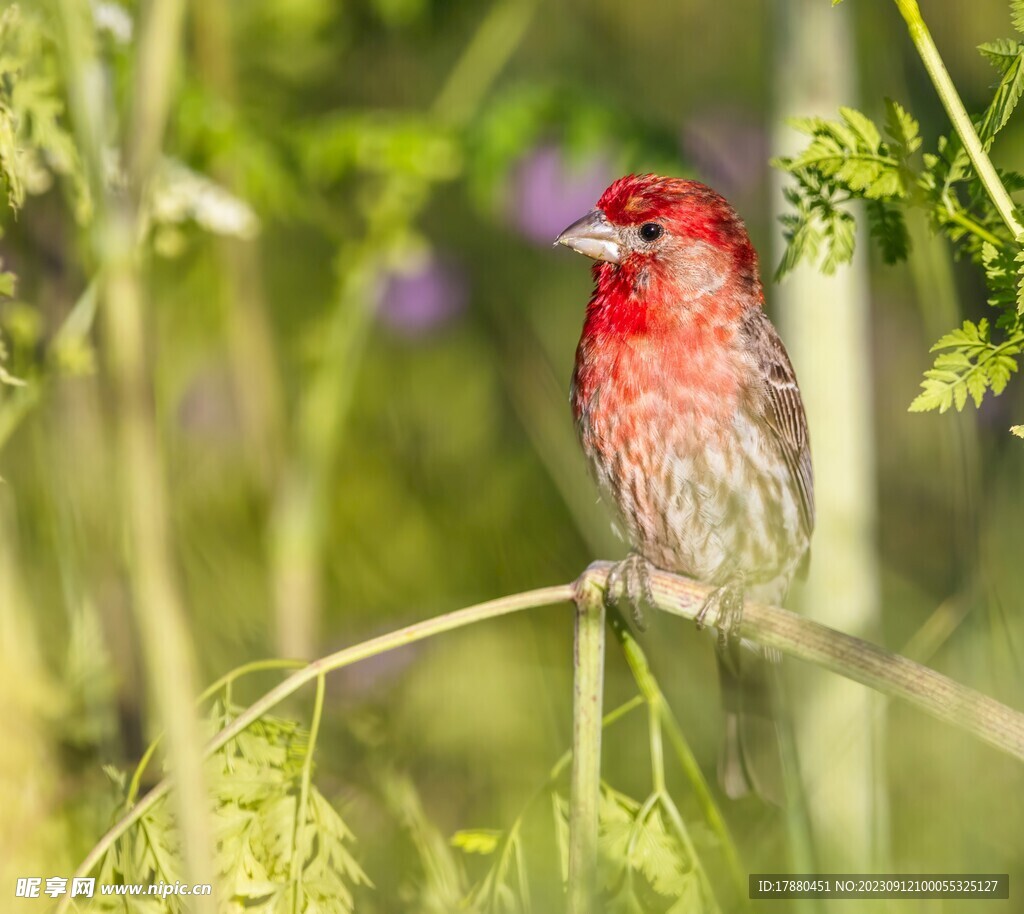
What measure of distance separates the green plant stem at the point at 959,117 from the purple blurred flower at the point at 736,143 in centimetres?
282

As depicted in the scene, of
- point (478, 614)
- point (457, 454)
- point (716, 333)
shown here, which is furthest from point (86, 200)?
point (457, 454)

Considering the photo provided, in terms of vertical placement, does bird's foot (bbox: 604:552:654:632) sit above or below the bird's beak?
below

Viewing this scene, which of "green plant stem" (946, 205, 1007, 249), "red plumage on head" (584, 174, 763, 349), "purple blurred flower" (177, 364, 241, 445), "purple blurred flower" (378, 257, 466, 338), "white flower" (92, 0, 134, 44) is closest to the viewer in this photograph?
"green plant stem" (946, 205, 1007, 249)

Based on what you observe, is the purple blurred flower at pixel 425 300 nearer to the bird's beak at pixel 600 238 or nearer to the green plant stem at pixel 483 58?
the green plant stem at pixel 483 58

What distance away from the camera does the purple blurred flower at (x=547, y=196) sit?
14.6 ft

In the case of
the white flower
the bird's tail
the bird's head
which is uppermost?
the white flower

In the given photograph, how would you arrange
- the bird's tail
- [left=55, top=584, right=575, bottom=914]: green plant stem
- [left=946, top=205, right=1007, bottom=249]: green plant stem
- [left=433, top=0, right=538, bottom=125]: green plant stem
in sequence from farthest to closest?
[left=433, top=0, right=538, bottom=125]: green plant stem < the bird's tail < [left=946, top=205, right=1007, bottom=249]: green plant stem < [left=55, top=584, right=575, bottom=914]: green plant stem

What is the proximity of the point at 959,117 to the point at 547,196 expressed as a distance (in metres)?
3.15

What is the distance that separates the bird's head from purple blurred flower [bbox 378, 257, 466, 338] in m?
1.85

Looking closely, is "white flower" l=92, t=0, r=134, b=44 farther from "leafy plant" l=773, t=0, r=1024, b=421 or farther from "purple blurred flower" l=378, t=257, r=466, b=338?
"purple blurred flower" l=378, t=257, r=466, b=338

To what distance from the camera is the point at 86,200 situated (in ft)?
5.65

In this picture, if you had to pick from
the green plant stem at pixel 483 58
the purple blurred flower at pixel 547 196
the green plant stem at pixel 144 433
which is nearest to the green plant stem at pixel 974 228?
the green plant stem at pixel 144 433

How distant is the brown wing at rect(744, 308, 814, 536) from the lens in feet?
9.30

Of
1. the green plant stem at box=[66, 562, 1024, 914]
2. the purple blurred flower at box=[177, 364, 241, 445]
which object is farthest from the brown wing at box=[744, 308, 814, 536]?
the purple blurred flower at box=[177, 364, 241, 445]
